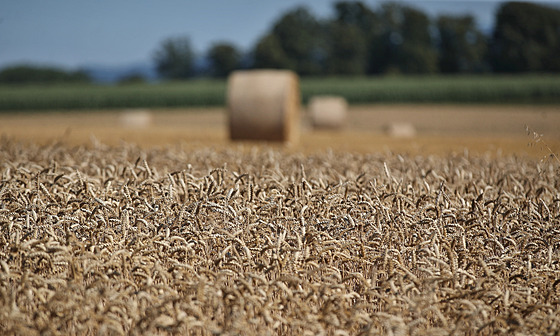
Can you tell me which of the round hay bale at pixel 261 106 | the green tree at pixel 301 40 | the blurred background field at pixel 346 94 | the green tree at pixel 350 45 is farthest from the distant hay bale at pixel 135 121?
the green tree at pixel 350 45

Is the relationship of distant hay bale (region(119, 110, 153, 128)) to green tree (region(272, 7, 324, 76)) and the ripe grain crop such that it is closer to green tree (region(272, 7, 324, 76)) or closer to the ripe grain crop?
the ripe grain crop

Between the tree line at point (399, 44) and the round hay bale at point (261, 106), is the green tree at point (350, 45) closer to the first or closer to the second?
the tree line at point (399, 44)

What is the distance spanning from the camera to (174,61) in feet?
396

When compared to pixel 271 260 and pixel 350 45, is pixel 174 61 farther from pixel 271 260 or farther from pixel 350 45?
pixel 271 260

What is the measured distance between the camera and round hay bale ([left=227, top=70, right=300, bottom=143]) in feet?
59.9

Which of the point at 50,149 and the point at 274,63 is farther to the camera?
the point at 274,63

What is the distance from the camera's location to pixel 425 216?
18.8 feet

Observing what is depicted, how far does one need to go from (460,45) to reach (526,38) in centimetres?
1265

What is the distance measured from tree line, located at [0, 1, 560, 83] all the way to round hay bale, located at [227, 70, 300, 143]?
211 ft

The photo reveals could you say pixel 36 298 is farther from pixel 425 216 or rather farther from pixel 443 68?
pixel 443 68

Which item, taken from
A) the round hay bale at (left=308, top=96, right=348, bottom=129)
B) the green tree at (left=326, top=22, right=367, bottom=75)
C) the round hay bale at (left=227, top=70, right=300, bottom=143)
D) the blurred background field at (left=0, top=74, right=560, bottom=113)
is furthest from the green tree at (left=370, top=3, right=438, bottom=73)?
the round hay bale at (left=227, top=70, right=300, bottom=143)

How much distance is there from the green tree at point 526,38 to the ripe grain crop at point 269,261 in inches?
2919

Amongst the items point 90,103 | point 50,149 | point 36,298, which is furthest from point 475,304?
point 90,103

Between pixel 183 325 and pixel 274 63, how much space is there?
83572mm
